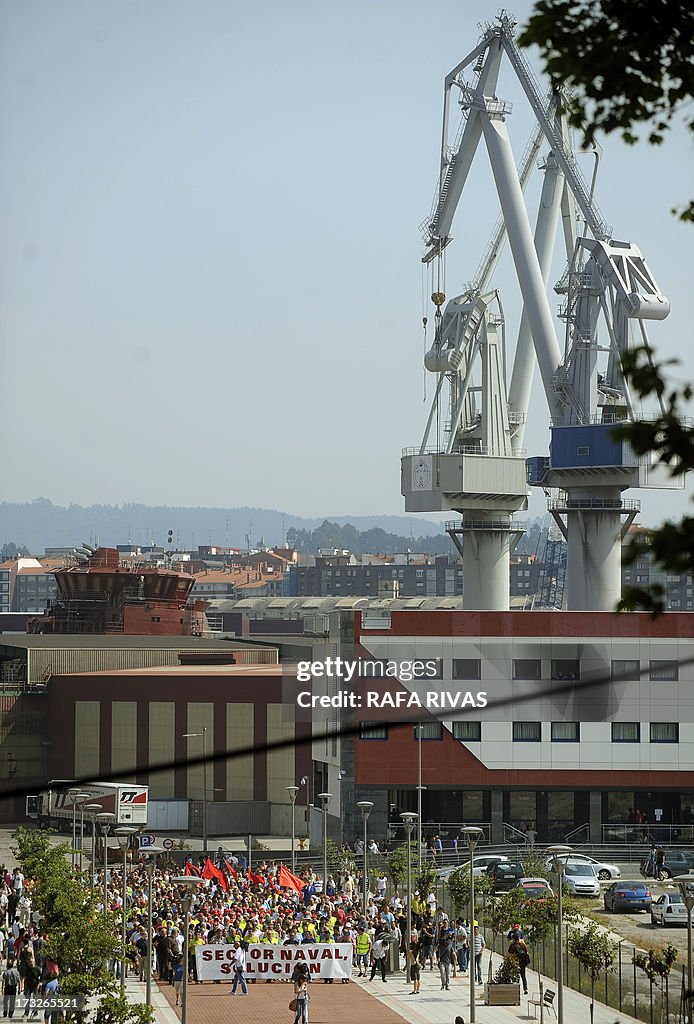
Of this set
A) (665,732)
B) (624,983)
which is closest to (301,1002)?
(624,983)

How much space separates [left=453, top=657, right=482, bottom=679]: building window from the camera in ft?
92.7

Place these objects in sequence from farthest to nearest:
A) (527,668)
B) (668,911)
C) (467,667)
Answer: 1. (467,667)
2. (527,668)
3. (668,911)

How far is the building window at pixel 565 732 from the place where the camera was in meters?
26.9

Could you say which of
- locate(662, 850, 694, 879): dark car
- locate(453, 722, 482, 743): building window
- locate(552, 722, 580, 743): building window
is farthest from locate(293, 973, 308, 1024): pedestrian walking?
locate(552, 722, 580, 743): building window

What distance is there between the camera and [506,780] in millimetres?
26672

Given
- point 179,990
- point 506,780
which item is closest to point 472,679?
point 506,780

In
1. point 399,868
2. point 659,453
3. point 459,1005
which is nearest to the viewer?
point 659,453

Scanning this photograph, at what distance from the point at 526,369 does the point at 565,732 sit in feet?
44.1

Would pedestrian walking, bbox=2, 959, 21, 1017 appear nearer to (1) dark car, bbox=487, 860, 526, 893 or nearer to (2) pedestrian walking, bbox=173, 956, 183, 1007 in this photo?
(2) pedestrian walking, bbox=173, 956, 183, 1007

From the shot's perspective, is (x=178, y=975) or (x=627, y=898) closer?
(x=178, y=975)

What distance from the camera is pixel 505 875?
19969 mm

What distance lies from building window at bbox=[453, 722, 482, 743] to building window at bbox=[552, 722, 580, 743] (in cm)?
117

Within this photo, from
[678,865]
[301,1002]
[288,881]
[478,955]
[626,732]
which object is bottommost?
[678,865]

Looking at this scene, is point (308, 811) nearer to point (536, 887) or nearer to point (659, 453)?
point (536, 887)
